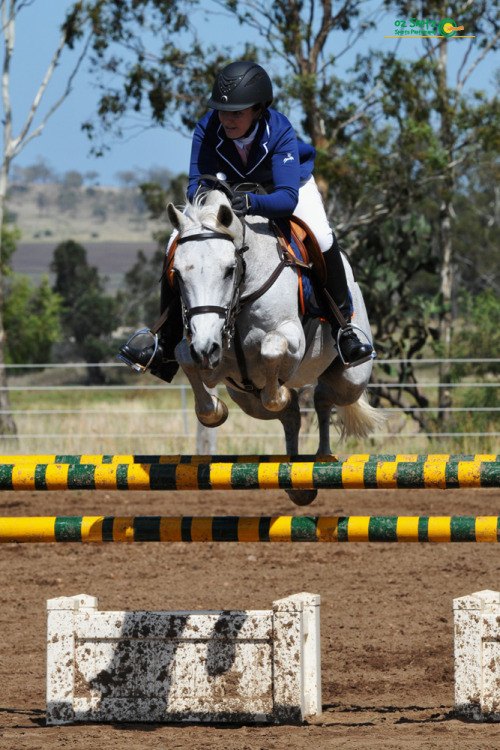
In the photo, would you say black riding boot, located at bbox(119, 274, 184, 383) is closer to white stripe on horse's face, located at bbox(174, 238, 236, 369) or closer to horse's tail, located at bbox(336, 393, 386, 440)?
white stripe on horse's face, located at bbox(174, 238, 236, 369)

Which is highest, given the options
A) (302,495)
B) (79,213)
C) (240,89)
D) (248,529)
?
(79,213)

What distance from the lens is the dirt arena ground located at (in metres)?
3.69

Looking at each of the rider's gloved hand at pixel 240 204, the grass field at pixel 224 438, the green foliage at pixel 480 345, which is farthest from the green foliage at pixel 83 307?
the rider's gloved hand at pixel 240 204

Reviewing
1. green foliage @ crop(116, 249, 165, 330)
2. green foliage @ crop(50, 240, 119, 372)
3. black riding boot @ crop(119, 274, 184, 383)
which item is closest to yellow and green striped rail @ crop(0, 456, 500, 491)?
black riding boot @ crop(119, 274, 184, 383)

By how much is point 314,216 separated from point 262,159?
436 millimetres

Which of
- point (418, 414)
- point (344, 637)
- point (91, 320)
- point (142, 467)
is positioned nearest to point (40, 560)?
point (344, 637)

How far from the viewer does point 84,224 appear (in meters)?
146

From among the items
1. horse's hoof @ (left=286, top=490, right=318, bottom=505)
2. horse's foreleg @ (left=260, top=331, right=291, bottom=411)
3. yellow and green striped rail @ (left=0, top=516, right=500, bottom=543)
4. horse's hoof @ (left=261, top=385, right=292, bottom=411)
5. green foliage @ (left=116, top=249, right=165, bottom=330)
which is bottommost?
yellow and green striped rail @ (left=0, top=516, right=500, bottom=543)

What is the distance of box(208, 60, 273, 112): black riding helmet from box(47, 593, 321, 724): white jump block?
2.13 meters

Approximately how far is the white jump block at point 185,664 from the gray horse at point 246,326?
2.98 feet

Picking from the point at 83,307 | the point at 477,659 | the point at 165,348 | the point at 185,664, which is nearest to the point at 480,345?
the point at 165,348

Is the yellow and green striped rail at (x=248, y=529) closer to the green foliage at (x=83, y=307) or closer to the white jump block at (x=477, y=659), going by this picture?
the white jump block at (x=477, y=659)

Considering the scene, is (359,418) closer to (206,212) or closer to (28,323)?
(206,212)

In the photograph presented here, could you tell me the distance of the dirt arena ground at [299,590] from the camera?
3686mm
